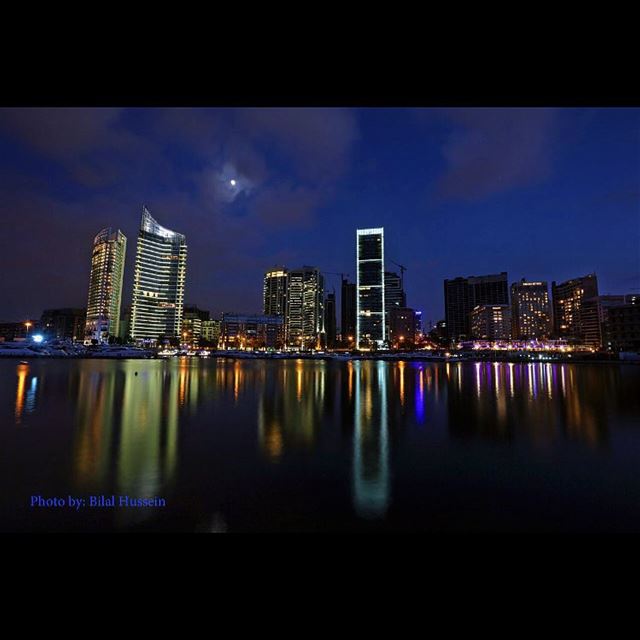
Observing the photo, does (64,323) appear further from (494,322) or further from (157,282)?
(494,322)

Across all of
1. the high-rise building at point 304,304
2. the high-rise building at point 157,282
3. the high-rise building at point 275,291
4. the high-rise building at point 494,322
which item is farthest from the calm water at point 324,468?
the high-rise building at point 275,291

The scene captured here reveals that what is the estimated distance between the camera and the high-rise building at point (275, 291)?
164375 millimetres

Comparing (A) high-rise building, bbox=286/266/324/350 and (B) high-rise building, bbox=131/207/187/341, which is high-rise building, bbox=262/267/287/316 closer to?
(A) high-rise building, bbox=286/266/324/350

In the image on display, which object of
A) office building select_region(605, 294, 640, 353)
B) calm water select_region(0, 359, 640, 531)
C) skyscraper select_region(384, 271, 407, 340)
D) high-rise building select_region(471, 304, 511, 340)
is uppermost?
skyscraper select_region(384, 271, 407, 340)

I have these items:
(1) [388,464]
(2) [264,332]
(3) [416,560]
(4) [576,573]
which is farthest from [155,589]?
(2) [264,332]

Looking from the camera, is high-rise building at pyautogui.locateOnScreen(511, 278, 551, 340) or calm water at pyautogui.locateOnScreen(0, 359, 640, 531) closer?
calm water at pyautogui.locateOnScreen(0, 359, 640, 531)

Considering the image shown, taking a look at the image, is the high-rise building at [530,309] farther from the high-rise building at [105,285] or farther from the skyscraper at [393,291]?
the high-rise building at [105,285]

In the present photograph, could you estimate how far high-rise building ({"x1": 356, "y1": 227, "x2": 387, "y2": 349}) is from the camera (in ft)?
393

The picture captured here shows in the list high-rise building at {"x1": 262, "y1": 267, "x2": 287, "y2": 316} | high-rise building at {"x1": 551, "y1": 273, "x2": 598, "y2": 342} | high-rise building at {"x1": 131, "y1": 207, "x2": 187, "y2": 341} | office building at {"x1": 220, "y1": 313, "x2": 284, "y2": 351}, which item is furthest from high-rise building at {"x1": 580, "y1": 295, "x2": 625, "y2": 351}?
high-rise building at {"x1": 131, "y1": 207, "x2": 187, "y2": 341}

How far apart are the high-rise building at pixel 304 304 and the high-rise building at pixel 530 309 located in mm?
78829

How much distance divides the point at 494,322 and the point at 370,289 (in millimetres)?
50199

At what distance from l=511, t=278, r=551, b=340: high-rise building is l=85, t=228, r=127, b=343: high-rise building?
14822cm
